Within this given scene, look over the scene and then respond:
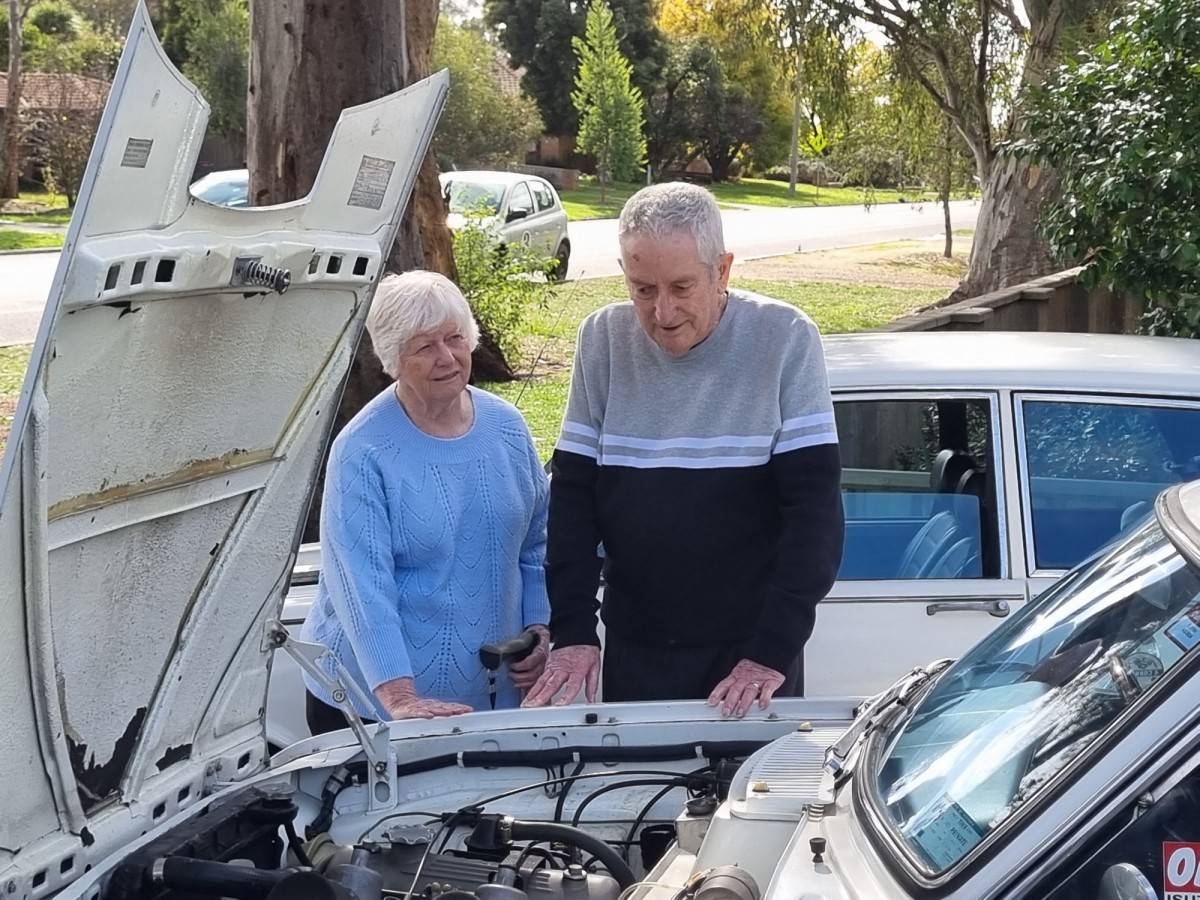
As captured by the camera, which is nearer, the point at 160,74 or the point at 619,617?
the point at 160,74

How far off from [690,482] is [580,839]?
0.97 m

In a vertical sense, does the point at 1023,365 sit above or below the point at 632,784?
above

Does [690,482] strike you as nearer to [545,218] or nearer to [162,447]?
[162,447]

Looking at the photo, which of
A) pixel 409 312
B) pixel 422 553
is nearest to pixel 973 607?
pixel 422 553

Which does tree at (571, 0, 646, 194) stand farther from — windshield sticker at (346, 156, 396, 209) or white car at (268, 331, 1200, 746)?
windshield sticker at (346, 156, 396, 209)

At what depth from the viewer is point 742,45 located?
18.9 meters

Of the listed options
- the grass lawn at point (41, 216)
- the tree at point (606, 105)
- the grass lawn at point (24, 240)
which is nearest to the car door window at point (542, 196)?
the grass lawn at point (24, 240)

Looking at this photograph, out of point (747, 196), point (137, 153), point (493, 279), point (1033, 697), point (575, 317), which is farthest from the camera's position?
point (747, 196)

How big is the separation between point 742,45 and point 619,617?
16.3m

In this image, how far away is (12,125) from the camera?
120 ft

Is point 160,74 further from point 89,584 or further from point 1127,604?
point 1127,604

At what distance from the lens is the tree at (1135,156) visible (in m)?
7.20

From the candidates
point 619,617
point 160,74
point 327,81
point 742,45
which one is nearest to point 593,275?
point 742,45

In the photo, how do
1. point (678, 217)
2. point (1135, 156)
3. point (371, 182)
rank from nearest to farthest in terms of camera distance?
point (371, 182)
point (678, 217)
point (1135, 156)
